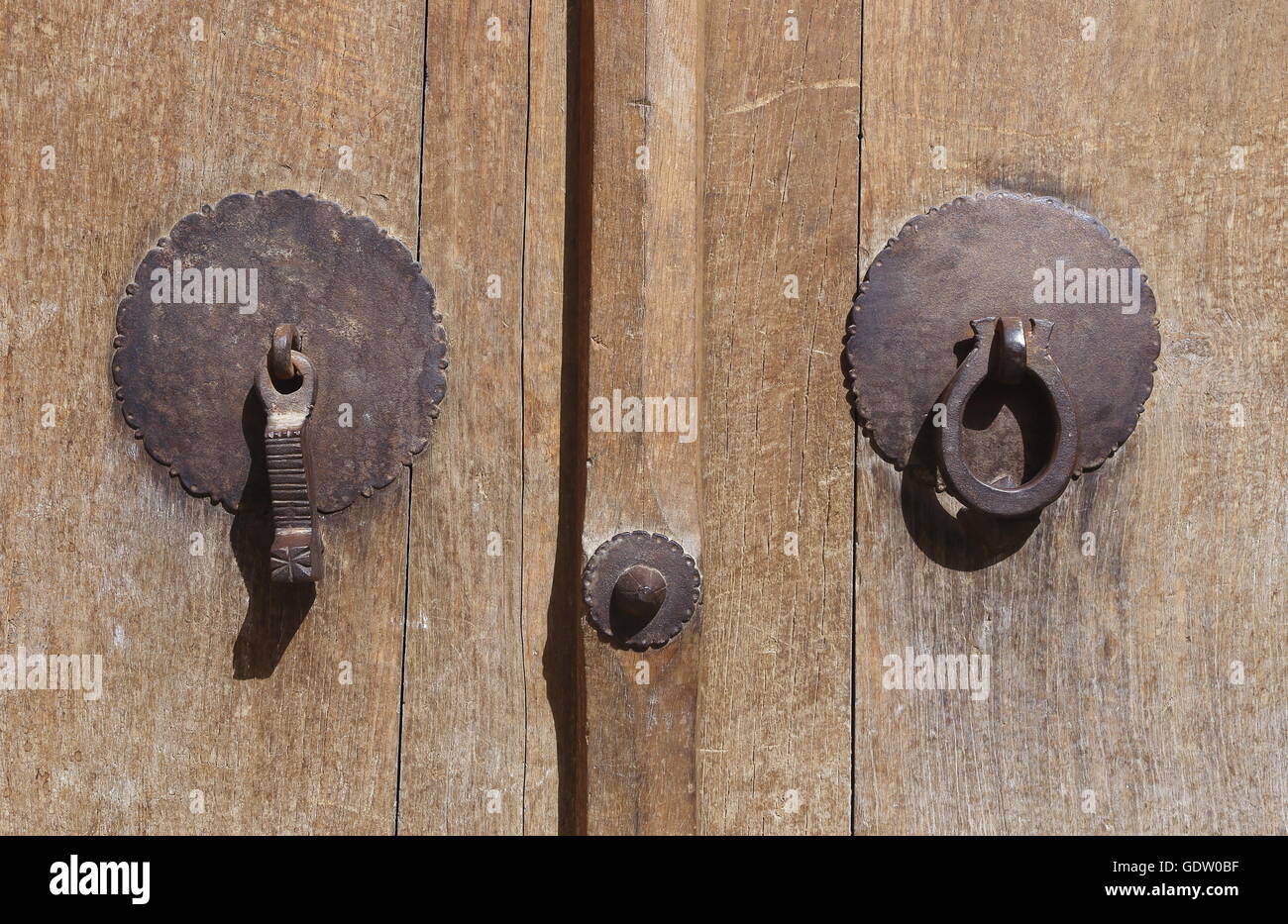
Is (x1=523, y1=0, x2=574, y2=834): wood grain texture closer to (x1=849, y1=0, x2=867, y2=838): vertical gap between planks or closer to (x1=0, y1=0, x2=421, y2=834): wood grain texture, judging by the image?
(x1=0, y1=0, x2=421, y2=834): wood grain texture

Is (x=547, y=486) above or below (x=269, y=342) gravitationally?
below

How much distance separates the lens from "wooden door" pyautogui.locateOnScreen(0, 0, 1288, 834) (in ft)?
2.57

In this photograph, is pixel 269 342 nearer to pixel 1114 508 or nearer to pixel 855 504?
pixel 855 504

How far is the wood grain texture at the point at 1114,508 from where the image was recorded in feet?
2.65

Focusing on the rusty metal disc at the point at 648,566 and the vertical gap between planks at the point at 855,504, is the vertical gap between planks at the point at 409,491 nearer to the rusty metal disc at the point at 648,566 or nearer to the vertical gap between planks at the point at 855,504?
the rusty metal disc at the point at 648,566

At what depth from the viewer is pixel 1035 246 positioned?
79 cm

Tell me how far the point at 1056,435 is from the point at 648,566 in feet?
1.13

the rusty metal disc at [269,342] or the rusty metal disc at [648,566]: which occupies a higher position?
the rusty metal disc at [269,342]

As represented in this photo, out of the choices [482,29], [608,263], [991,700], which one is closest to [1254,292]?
[991,700]

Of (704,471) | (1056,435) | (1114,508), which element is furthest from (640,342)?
(1114,508)

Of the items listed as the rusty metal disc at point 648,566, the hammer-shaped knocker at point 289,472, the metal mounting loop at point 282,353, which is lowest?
the rusty metal disc at point 648,566

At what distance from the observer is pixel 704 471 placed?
0.80 metres

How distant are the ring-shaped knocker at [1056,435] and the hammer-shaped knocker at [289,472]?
50cm

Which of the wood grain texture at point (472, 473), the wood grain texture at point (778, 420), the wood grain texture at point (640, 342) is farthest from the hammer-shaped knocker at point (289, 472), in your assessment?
the wood grain texture at point (778, 420)
